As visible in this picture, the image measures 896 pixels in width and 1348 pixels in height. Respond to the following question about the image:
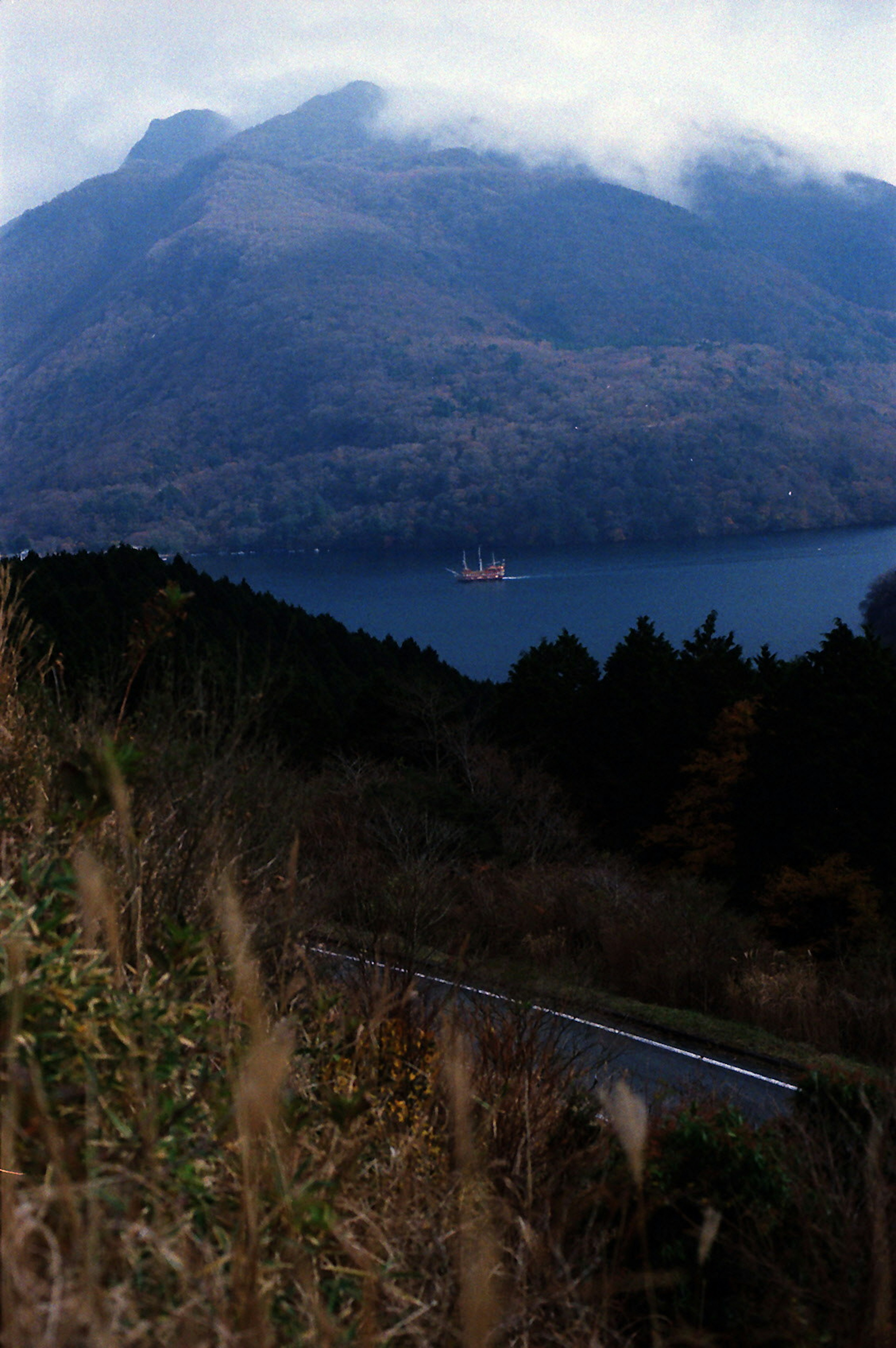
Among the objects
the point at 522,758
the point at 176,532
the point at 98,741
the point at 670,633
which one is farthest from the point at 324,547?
the point at 98,741

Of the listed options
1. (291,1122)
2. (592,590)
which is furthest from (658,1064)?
(592,590)

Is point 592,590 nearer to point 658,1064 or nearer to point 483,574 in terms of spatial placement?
point 483,574

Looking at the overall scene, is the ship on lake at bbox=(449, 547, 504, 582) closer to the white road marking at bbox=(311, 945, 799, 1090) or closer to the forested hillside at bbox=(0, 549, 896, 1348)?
the white road marking at bbox=(311, 945, 799, 1090)

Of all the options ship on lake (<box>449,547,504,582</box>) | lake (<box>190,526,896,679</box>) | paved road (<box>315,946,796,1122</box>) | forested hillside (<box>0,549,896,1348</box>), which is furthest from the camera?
ship on lake (<box>449,547,504,582</box>)

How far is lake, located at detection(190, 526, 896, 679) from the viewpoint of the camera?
86500mm

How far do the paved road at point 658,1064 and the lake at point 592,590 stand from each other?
5887 centimetres

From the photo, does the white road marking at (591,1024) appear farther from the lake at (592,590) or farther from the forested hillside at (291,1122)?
the lake at (592,590)

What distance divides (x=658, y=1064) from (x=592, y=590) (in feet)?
339

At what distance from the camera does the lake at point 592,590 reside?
86500mm

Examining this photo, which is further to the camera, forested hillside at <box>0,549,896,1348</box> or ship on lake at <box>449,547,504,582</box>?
ship on lake at <box>449,547,504,582</box>

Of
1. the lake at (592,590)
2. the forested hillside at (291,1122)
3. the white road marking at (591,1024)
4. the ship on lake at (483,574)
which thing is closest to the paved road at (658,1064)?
the white road marking at (591,1024)

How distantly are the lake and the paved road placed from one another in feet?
193

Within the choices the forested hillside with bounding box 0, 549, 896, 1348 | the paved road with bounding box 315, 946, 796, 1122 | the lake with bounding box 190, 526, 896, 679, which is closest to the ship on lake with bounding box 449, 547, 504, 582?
the lake with bounding box 190, 526, 896, 679

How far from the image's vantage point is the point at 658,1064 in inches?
373
